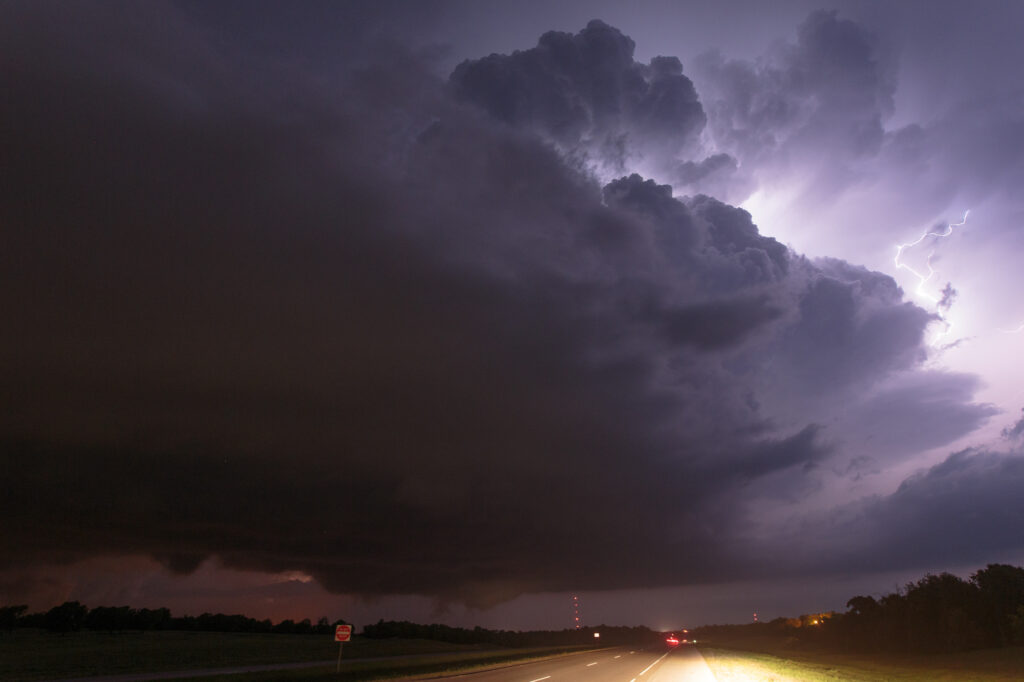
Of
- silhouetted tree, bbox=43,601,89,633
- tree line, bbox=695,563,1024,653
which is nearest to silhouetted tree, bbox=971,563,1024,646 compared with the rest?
tree line, bbox=695,563,1024,653

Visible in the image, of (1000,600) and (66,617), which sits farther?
(66,617)

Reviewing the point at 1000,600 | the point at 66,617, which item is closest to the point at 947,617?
the point at 1000,600

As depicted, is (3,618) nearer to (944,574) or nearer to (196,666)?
(196,666)

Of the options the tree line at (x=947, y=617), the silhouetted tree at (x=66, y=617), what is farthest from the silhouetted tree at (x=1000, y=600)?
the silhouetted tree at (x=66, y=617)

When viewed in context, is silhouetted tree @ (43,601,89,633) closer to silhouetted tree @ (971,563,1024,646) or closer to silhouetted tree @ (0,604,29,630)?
silhouetted tree @ (0,604,29,630)

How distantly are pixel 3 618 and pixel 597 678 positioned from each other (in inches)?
8144

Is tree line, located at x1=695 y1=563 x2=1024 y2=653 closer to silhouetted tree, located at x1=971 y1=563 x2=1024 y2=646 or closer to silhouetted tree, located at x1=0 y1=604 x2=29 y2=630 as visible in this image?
silhouetted tree, located at x1=971 y1=563 x2=1024 y2=646

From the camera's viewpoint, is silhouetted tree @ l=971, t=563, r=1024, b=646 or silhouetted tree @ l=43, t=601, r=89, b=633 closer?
silhouetted tree @ l=971, t=563, r=1024, b=646

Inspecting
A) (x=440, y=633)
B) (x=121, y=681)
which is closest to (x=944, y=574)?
(x=121, y=681)

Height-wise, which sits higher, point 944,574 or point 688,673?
point 944,574

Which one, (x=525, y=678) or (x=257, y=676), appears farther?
(x=257, y=676)

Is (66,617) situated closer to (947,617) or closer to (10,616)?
(10,616)

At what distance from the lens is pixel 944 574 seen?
104 m

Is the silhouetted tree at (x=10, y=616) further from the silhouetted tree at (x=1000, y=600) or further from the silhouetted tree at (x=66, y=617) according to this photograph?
the silhouetted tree at (x=1000, y=600)
